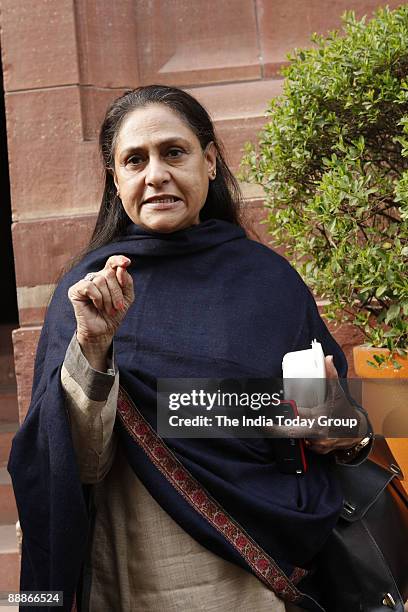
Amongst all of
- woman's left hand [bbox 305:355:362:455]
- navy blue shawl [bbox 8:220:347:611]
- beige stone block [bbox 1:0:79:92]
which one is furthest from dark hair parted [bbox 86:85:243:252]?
beige stone block [bbox 1:0:79:92]

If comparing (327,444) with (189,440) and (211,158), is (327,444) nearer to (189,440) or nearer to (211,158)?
(189,440)

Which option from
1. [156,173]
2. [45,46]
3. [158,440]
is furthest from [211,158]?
[45,46]

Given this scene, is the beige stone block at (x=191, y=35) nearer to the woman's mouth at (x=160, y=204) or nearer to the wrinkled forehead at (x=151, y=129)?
the wrinkled forehead at (x=151, y=129)

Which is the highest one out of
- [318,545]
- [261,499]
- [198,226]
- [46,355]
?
[198,226]

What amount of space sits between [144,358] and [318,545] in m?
0.62

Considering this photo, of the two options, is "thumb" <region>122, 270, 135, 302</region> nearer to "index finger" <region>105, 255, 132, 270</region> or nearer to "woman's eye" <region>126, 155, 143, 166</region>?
"index finger" <region>105, 255, 132, 270</region>

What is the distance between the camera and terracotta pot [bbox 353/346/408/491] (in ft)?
10.7

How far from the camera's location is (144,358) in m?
2.27

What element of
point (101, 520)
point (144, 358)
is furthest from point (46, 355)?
point (101, 520)

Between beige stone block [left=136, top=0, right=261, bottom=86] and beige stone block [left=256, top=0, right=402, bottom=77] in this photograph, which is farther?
beige stone block [left=136, top=0, right=261, bottom=86]

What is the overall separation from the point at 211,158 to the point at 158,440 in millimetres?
847

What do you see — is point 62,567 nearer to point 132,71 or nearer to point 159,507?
point 159,507

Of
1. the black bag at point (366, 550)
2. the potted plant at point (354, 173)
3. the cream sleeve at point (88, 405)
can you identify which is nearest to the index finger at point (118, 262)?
the cream sleeve at point (88, 405)

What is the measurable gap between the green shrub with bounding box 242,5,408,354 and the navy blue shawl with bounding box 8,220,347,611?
981 millimetres
